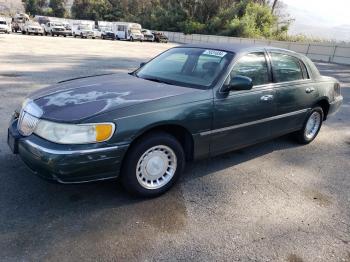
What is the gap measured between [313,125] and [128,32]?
3765cm

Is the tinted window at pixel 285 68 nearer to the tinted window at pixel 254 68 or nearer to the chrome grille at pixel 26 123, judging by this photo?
the tinted window at pixel 254 68

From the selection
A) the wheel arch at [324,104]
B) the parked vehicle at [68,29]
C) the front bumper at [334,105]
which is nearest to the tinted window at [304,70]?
the wheel arch at [324,104]

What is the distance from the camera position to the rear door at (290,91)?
491 centimetres

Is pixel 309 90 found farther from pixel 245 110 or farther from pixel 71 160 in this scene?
pixel 71 160

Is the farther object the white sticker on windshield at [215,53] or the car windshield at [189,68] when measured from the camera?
the white sticker on windshield at [215,53]

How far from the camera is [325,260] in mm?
3021

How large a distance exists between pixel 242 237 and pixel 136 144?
1326mm

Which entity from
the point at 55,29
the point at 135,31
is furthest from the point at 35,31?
the point at 135,31

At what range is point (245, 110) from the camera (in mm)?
4387

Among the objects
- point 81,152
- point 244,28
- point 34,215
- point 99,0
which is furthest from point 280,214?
point 99,0

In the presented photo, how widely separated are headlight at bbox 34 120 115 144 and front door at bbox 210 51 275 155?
1350mm

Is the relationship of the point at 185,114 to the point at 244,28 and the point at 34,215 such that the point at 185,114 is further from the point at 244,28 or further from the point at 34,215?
the point at 244,28

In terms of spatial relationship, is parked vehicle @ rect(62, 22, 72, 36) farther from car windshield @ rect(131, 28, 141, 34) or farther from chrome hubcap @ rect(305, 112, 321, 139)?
chrome hubcap @ rect(305, 112, 321, 139)

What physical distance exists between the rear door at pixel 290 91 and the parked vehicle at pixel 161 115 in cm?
2
